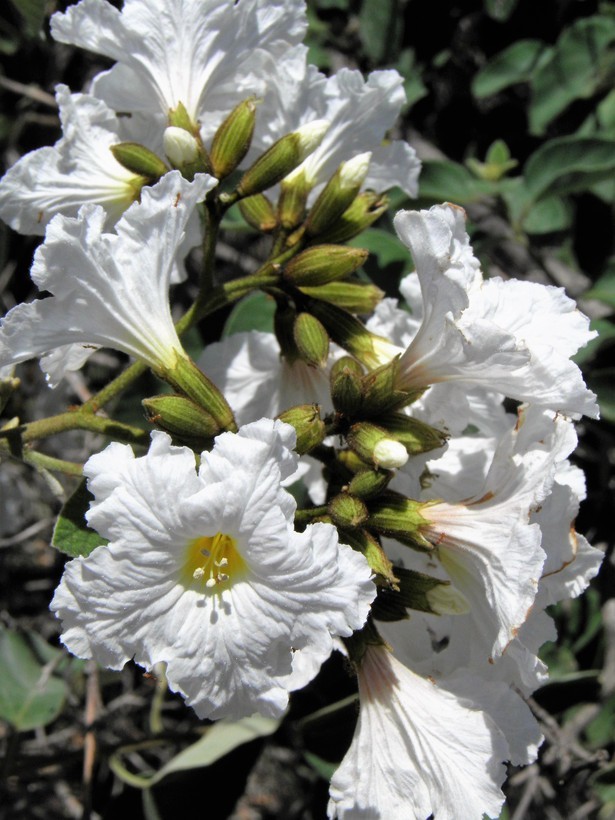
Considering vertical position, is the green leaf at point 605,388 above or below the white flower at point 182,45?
below

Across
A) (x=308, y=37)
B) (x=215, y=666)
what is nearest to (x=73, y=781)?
(x=215, y=666)

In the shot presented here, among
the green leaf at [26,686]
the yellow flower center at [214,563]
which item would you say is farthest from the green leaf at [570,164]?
the green leaf at [26,686]

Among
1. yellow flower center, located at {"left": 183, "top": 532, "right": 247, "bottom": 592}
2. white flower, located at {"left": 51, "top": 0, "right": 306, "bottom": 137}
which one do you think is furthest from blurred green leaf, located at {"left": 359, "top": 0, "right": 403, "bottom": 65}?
yellow flower center, located at {"left": 183, "top": 532, "right": 247, "bottom": 592}

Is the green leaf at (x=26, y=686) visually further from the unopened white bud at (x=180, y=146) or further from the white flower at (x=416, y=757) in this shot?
the unopened white bud at (x=180, y=146)

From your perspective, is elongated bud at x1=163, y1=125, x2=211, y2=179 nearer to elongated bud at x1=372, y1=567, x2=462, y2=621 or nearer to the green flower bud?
the green flower bud

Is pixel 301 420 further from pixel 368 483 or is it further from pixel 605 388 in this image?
pixel 605 388

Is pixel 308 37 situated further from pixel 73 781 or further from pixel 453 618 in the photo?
pixel 73 781
